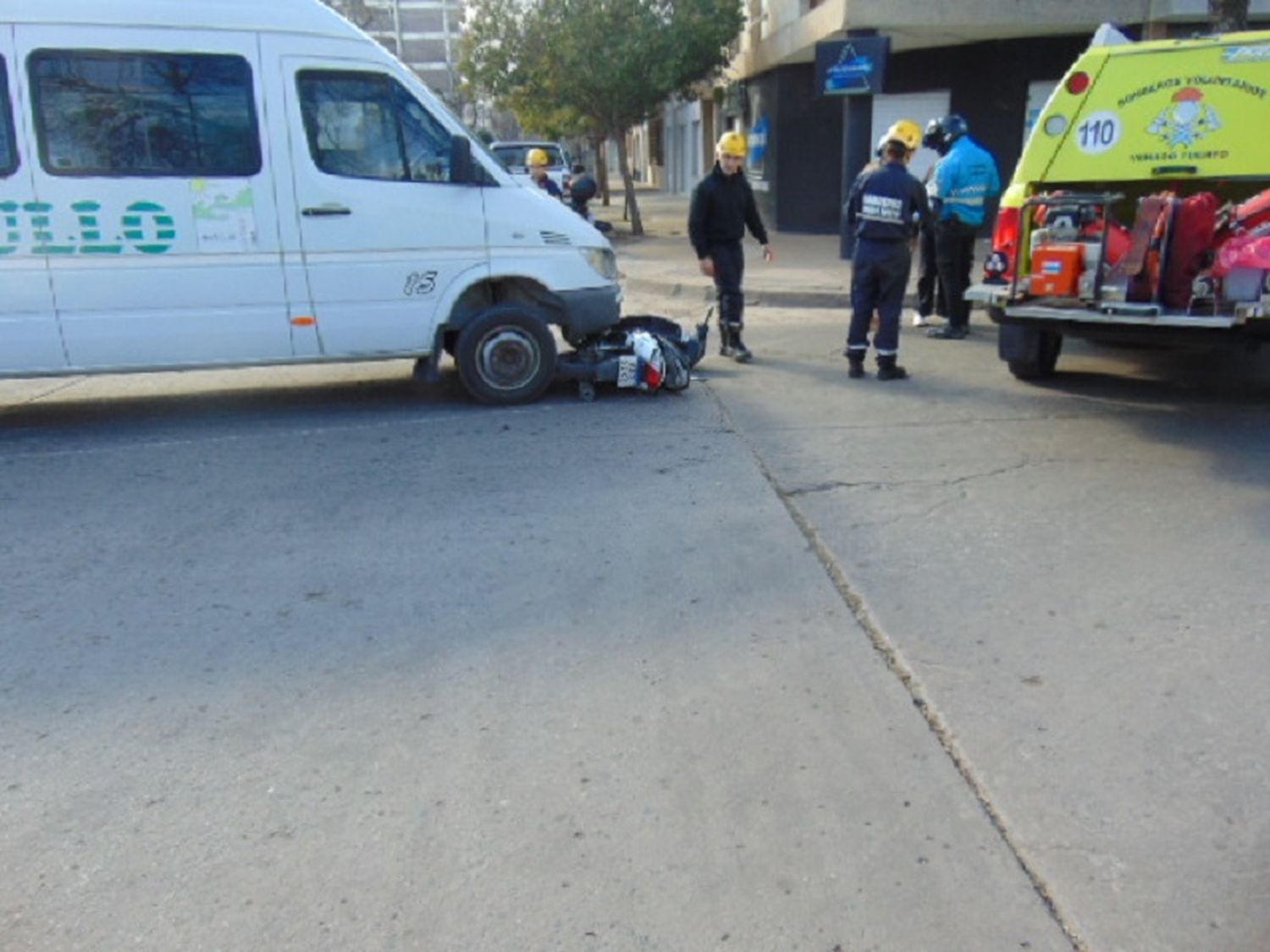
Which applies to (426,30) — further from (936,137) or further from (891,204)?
(891,204)

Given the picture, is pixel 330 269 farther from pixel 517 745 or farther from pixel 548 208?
pixel 517 745

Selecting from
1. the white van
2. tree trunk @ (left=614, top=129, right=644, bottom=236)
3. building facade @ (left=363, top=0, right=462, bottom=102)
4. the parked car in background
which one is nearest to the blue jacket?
the white van

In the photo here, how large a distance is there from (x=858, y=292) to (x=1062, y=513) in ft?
10.8

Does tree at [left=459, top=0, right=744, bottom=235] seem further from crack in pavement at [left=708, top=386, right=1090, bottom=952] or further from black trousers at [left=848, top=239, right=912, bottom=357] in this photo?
crack in pavement at [left=708, top=386, right=1090, bottom=952]

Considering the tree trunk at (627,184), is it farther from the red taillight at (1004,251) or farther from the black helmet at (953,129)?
the red taillight at (1004,251)

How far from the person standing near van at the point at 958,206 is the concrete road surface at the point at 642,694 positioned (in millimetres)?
3612

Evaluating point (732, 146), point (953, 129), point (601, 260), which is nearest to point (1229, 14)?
point (953, 129)

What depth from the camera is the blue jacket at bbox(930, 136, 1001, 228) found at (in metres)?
9.30

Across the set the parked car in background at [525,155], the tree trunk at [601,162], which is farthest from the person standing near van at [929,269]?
the tree trunk at [601,162]

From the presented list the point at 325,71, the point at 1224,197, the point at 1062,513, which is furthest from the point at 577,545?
the point at 1224,197

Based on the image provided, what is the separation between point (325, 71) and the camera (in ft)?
21.4

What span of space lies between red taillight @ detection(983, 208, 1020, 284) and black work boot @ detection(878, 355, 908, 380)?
940mm

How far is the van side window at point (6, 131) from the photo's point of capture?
240 inches

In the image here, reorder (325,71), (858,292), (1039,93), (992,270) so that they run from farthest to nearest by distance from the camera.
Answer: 1. (1039,93)
2. (858,292)
3. (992,270)
4. (325,71)
